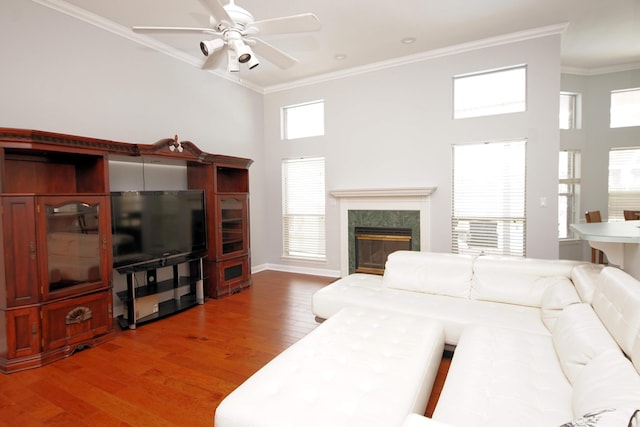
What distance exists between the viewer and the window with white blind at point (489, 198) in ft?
14.0

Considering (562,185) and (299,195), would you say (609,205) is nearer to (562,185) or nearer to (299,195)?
(562,185)

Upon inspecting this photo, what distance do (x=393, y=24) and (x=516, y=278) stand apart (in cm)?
307

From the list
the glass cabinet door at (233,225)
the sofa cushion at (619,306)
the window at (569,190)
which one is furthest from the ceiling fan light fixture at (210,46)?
the window at (569,190)

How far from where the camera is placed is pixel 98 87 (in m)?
3.60

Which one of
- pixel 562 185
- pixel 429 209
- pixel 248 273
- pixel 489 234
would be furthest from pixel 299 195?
pixel 562 185

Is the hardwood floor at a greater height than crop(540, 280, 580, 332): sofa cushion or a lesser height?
lesser

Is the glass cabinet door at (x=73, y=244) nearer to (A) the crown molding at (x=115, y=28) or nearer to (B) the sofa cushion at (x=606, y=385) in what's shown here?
(A) the crown molding at (x=115, y=28)

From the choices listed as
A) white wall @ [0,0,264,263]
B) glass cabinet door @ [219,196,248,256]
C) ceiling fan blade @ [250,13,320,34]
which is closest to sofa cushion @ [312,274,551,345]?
glass cabinet door @ [219,196,248,256]

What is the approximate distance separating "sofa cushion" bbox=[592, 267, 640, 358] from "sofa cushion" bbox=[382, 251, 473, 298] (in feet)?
3.44

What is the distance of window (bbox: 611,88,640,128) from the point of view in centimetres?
542

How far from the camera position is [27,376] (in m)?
2.54

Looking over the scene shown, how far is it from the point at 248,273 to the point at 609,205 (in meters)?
6.10

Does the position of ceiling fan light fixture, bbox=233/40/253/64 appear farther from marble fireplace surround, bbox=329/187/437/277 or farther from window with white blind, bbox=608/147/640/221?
window with white blind, bbox=608/147/640/221

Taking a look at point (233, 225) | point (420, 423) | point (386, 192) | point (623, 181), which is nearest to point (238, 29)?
point (420, 423)
